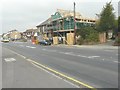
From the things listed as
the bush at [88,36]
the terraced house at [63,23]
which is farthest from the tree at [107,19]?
the terraced house at [63,23]

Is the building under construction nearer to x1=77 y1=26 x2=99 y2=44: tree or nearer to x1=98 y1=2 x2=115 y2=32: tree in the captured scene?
x1=98 y1=2 x2=115 y2=32: tree

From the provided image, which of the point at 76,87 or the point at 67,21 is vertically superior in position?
the point at 67,21

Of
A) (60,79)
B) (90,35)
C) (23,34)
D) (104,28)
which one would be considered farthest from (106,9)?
(23,34)

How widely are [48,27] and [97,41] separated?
4724 centimetres

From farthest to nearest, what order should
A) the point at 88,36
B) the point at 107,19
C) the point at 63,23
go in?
1. the point at 63,23
2. the point at 107,19
3. the point at 88,36

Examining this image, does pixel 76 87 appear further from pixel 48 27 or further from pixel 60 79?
pixel 48 27

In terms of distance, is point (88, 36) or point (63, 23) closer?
point (88, 36)

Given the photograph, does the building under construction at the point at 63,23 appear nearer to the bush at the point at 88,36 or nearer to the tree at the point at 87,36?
the tree at the point at 87,36

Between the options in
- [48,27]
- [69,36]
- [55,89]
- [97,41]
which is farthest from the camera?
[48,27]

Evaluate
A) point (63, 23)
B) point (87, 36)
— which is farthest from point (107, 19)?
point (63, 23)

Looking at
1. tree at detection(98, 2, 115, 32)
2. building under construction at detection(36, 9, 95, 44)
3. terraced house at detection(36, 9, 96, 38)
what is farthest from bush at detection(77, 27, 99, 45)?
terraced house at detection(36, 9, 96, 38)

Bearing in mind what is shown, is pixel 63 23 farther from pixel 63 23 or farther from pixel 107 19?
pixel 107 19

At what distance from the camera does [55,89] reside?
968 centimetres

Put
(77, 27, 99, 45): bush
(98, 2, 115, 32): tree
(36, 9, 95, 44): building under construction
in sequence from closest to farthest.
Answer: (77, 27, 99, 45): bush
(98, 2, 115, 32): tree
(36, 9, 95, 44): building under construction
